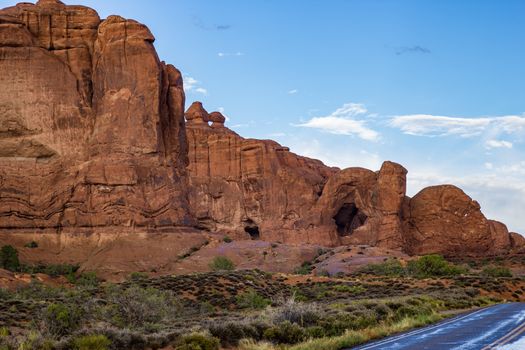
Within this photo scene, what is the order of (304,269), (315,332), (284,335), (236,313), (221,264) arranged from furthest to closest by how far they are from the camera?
(304,269) → (221,264) → (236,313) → (315,332) → (284,335)

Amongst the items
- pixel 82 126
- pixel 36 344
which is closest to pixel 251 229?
pixel 82 126

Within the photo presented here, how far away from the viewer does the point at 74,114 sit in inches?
2953

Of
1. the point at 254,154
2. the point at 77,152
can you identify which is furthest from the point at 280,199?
the point at 77,152

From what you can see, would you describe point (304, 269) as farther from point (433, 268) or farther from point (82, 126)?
point (82, 126)

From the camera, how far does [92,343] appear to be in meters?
15.8

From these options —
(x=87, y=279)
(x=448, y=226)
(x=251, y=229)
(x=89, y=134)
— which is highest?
(x=89, y=134)

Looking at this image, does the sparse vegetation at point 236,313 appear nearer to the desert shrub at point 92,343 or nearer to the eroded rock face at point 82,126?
the desert shrub at point 92,343

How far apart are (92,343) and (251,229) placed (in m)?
89.1

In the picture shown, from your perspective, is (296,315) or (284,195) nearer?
(296,315)

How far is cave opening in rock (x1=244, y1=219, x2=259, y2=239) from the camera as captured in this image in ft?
339

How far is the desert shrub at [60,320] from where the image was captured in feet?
70.9

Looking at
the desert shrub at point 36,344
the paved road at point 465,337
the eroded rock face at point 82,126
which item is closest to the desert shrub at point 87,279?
the eroded rock face at point 82,126

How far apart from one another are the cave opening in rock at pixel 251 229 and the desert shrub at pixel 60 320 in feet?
263

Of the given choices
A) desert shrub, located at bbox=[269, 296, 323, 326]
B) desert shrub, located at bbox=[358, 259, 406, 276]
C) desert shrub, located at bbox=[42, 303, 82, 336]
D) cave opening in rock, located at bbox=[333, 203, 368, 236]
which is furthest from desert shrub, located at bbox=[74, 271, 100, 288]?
cave opening in rock, located at bbox=[333, 203, 368, 236]
